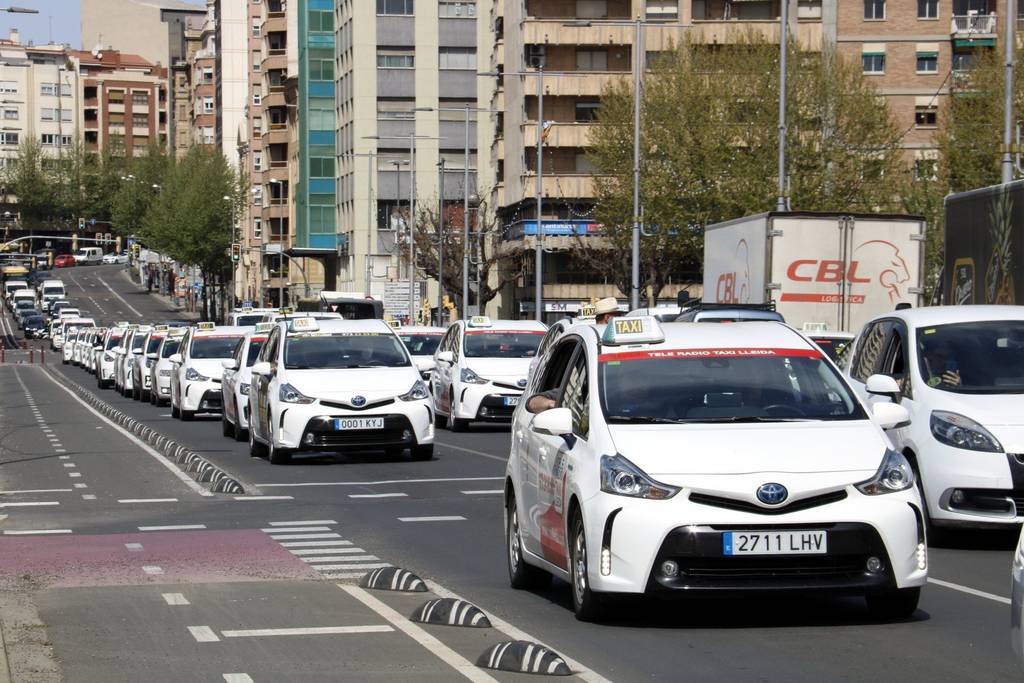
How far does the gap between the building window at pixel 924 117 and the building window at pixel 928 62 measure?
1.62 metres

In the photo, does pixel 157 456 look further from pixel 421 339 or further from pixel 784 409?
pixel 784 409

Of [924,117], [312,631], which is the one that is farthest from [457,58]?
[312,631]

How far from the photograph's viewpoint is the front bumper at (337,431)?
21.7 m

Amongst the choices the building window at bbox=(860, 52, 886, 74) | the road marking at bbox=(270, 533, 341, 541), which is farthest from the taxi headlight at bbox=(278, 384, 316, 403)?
the building window at bbox=(860, 52, 886, 74)

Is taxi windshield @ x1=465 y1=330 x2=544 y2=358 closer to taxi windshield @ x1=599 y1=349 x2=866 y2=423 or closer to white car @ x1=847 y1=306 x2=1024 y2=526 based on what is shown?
white car @ x1=847 y1=306 x2=1024 y2=526

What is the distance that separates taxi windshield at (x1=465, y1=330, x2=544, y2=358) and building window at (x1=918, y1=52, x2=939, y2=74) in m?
54.9

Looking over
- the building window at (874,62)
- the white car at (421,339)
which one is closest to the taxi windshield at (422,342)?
the white car at (421,339)

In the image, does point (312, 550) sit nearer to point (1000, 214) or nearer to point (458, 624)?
point (458, 624)

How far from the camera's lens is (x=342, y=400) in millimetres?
21719

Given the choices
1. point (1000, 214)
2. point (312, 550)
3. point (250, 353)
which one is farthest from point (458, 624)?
point (250, 353)

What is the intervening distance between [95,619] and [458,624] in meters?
1.94

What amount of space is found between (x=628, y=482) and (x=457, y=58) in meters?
104

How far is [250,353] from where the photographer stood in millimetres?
27688

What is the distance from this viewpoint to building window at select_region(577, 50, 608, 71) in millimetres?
85250
